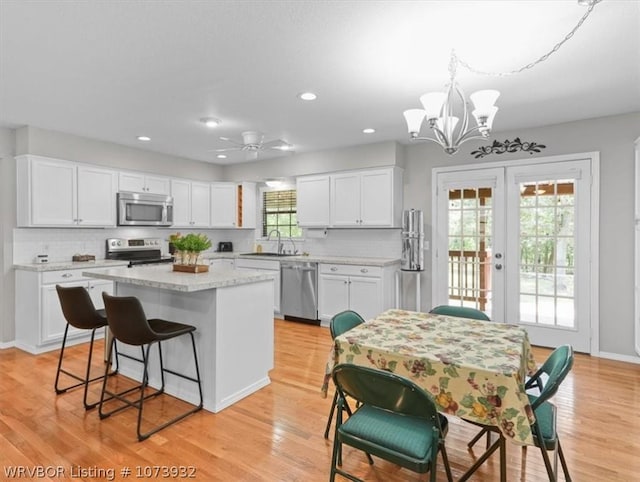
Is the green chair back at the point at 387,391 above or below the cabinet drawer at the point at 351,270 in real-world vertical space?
below

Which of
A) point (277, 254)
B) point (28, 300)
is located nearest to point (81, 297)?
point (28, 300)

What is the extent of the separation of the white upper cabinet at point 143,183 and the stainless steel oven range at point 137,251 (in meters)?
0.75

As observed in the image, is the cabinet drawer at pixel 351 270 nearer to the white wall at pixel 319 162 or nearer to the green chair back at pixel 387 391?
the white wall at pixel 319 162

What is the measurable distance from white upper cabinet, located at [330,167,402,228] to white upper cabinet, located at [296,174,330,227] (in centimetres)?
11

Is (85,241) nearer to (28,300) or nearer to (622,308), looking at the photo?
(28,300)

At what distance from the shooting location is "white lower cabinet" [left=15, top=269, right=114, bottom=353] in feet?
13.2

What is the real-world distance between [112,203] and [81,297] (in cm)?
256

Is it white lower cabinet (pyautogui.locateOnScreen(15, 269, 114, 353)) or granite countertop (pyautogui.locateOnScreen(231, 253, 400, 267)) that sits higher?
granite countertop (pyautogui.locateOnScreen(231, 253, 400, 267))

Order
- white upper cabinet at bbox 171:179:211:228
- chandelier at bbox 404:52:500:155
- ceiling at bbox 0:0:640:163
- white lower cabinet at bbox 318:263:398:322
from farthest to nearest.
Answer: white upper cabinet at bbox 171:179:211:228 → white lower cabinet at bbox 318:263:398:322 → chandelier at bbox 404:52:500:155 → ceiling at bbox 0:0:640:163

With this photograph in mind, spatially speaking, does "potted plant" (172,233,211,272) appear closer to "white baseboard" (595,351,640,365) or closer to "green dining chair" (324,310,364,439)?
"green dining chair" (324,310,364,439)

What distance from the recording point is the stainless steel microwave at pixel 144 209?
5059 mm

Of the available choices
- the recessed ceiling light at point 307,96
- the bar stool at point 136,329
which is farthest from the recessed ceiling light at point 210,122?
the bar stool at point 136,329

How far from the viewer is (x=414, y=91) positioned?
3.16 meters

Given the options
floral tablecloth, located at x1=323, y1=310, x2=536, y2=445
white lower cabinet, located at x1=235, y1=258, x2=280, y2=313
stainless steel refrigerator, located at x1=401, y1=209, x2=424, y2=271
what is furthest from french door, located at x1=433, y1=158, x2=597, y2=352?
floral tablecloth, located at x1=323, y1=310, x2=536, y2=445
